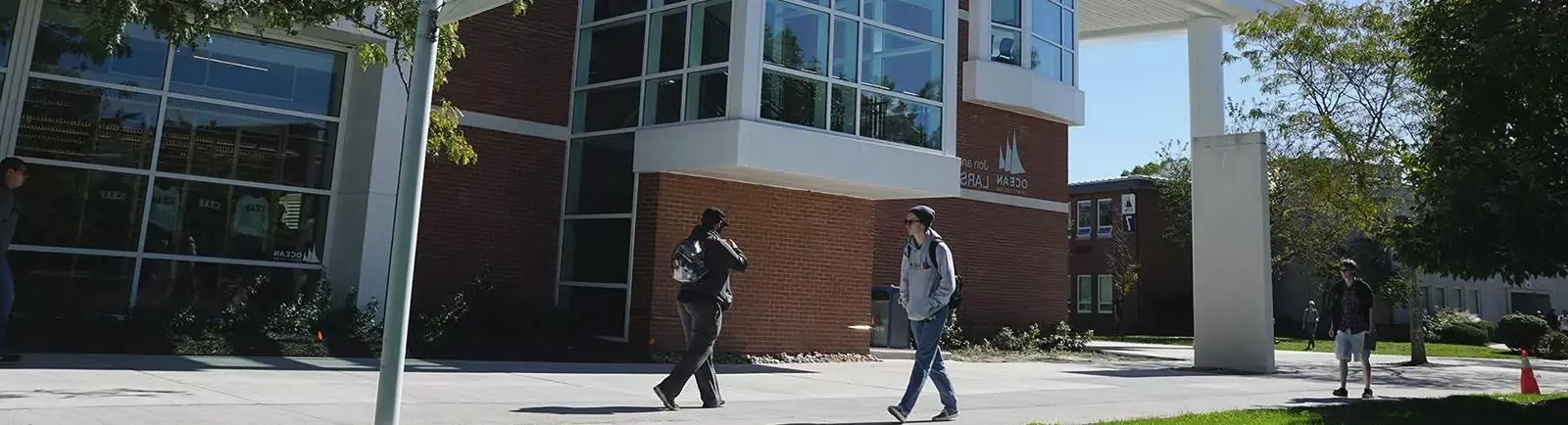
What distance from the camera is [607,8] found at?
51.3 ft

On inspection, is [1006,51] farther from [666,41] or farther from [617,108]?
[617,108]

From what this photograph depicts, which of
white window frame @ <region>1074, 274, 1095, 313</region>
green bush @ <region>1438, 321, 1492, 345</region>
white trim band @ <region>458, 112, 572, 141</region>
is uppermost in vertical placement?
white trim band @ <region>458, 112, 572, 141</region>

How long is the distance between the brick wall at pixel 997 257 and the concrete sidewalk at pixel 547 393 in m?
6.00

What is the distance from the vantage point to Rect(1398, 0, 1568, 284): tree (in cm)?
941

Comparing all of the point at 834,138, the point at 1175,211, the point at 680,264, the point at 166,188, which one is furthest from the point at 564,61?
the point at 1175,211

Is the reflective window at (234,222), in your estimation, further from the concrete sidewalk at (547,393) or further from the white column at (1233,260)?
the white column at (1233,260)

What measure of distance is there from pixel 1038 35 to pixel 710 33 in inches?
406

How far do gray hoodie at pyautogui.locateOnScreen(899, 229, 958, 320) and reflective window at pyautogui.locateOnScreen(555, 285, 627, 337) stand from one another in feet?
22.6

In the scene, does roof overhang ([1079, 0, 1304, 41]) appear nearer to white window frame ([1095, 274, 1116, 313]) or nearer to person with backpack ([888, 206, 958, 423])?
person with backpack ([888, 206, 958, 423])

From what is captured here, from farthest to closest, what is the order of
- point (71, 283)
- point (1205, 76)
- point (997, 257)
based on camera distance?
point (997, 257) < point (1205, 76) < point (71, 283)

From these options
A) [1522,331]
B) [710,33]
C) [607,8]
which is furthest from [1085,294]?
[710,33]

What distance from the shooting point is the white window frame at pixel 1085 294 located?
4122 centimetres

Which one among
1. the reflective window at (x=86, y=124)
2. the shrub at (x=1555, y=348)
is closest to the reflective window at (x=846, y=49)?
the reflective window at (x=86, y=124)

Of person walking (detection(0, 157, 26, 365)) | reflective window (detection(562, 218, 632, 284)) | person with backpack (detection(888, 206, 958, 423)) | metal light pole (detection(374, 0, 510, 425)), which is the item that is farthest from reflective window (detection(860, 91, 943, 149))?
metal light pole (detection(374, 0, 510, 425))
